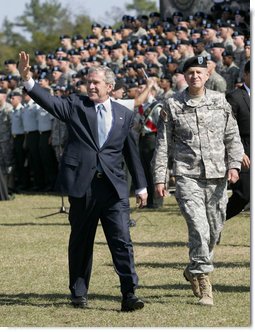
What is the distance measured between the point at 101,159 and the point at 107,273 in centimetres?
240

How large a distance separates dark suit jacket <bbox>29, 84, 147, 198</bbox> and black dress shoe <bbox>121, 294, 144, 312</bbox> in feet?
2.78

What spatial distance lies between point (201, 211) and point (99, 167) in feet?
3.08

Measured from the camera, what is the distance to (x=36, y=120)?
23375 mm

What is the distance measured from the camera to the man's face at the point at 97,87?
891cm

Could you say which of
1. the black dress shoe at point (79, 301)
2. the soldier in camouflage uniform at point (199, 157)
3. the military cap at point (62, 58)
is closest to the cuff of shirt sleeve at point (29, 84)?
the soldier in camouflage uniform at point (199, 157)

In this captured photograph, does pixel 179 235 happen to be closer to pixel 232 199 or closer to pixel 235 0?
pixel 232 199

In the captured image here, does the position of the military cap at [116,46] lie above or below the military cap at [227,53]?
above

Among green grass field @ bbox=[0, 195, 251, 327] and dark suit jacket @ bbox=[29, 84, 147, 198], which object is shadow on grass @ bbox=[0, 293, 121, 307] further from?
dark suit jacket @ bbox=[29, 84, 147, 198]

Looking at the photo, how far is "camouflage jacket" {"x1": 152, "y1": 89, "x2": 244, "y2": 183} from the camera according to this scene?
9.01 metres

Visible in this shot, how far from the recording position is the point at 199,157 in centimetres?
901

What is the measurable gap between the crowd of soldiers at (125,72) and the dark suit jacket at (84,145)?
8291mm

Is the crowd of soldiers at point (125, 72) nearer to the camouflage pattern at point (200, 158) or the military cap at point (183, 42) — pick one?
the military cap at point (183, 42)

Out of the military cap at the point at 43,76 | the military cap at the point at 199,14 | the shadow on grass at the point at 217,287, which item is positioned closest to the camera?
the shadow on grass at the point at 217,287

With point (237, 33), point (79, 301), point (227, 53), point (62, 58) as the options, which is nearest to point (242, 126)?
point (79, 301)
